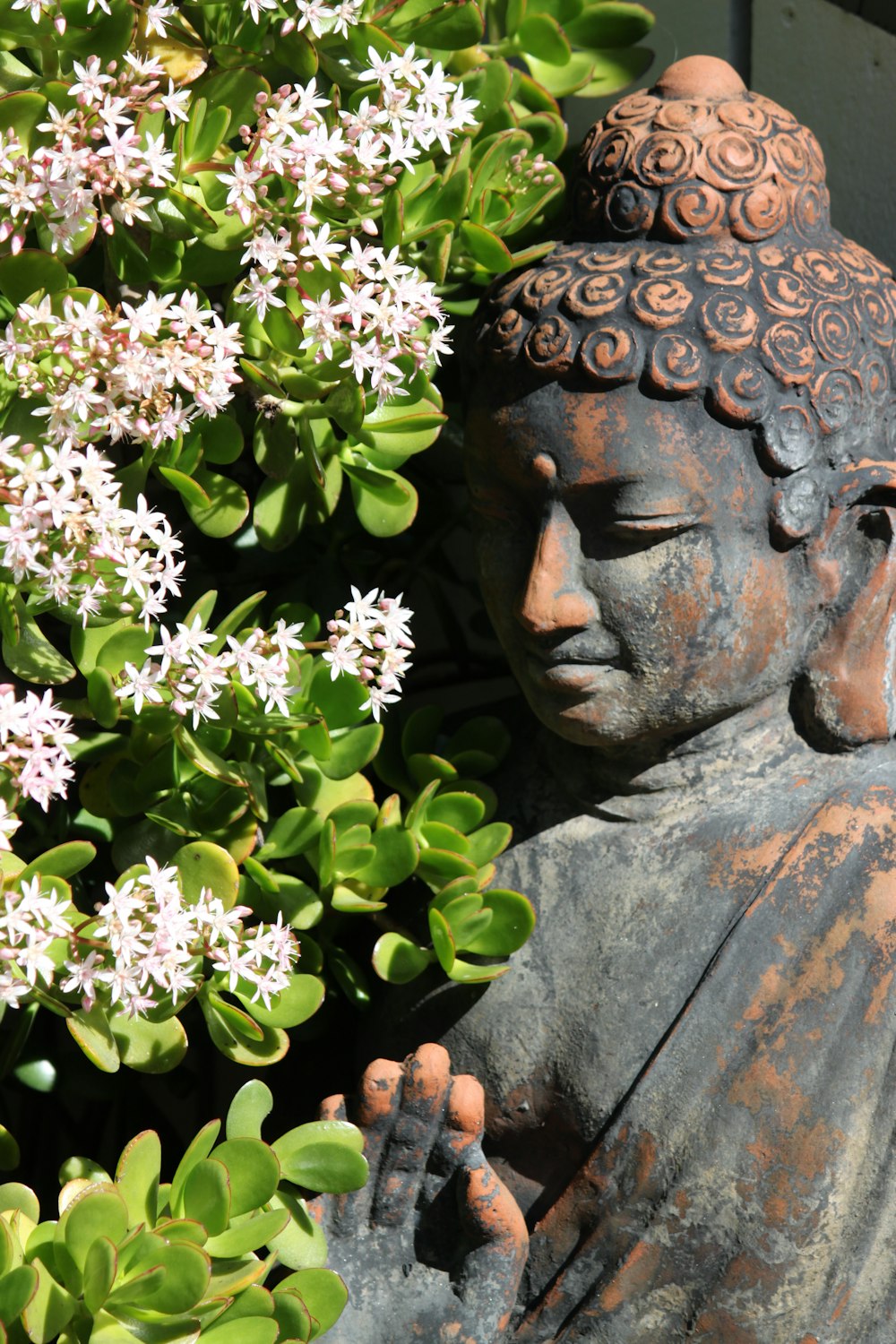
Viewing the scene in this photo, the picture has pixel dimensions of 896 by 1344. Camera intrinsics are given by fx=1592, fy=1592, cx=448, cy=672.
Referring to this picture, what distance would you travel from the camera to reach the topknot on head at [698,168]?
4.70 feet

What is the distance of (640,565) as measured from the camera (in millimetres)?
1431

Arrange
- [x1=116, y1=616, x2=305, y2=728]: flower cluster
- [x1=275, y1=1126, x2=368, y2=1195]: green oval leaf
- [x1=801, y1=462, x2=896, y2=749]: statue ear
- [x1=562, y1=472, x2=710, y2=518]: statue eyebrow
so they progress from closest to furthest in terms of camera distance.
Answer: [x1=116, y1=616, x2=305, y2=728]: flower cluster < [x1=275, y1=1126, x2=368, y2=1195]: green oval leaf < [x1=562, y1=472, x2=710, y2=518]: statue eyebrow < [x1=801, y1=462, x2=896, y2=749]: statue ear

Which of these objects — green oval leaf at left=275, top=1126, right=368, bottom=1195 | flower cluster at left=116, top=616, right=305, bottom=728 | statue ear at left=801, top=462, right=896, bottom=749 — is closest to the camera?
flower cluster at left=116, top=616, right=305, bottom=728

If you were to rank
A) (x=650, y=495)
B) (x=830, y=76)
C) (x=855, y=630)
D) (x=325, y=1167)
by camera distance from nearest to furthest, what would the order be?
(x=325, y=1167), (x=650, y=495), (x=855, y=630), (x=830, y=76)

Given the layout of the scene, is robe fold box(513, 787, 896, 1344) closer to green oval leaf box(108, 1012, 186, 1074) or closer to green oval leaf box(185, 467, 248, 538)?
green oval leaf box(108, 1012, 186, 1074)

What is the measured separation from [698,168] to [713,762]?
0.55 metres

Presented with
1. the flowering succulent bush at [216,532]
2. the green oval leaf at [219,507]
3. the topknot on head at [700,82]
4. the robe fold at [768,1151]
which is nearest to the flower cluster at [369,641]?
the flowering succulent bush at [216,532]

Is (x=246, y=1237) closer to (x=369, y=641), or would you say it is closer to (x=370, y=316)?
(x=369, y=641)

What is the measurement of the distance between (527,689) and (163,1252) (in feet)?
2.07

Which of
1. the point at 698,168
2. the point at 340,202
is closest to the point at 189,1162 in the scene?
the point at 340,202

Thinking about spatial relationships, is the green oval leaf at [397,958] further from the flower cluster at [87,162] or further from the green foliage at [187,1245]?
the flower cluster at [87,162]

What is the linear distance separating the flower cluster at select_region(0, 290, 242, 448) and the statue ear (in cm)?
63

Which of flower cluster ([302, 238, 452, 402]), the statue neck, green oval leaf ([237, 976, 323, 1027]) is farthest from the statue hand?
flower cluster ([302, 238, 452, 402])

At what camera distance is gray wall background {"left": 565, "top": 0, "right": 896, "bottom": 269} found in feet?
6.64
